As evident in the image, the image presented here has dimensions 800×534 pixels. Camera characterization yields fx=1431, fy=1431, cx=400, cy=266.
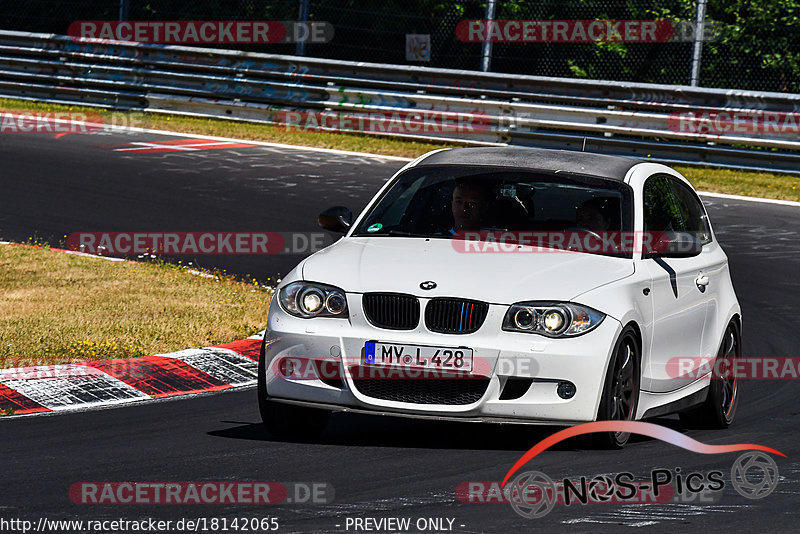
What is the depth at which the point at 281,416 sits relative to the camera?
729cm

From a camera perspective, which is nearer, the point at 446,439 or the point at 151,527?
the point at 151,527

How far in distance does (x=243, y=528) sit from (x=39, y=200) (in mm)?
10891

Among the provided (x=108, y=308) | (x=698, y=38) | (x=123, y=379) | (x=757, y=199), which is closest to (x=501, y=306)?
(x=123, y=379)

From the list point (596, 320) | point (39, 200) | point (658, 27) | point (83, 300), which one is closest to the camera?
point (596, 320)

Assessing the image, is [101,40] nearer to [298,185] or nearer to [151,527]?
[298,185]

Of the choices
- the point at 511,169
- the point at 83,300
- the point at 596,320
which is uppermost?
the point at 511,169

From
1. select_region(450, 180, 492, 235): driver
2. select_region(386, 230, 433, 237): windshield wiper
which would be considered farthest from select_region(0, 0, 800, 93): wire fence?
select_region(386, 230, 433, 237): windshield wiper

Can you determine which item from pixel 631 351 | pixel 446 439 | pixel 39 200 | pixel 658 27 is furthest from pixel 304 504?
pixel 658 27

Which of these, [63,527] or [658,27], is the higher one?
[658,27]

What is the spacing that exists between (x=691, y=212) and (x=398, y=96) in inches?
502

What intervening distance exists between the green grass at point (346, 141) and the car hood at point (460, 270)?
36.4 feet

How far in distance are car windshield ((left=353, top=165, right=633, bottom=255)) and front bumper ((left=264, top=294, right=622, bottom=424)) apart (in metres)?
1.16

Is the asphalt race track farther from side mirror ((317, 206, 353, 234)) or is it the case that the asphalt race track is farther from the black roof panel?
the black roof panel

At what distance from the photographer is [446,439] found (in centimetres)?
743
